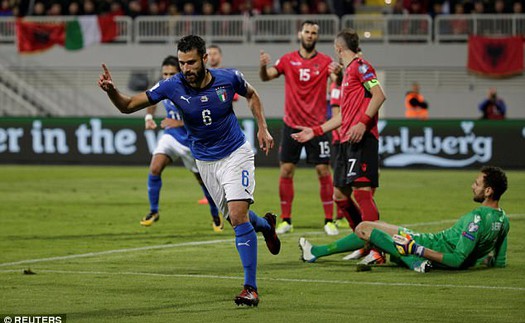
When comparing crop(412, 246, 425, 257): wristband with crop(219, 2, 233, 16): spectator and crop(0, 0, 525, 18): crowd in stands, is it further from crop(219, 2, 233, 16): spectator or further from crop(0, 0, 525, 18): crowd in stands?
crop(219, 2, 233, 16): spectator

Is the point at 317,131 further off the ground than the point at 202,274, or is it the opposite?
the point at 317,131

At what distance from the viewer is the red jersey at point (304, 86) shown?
14.2m

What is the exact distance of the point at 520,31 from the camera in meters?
30.5

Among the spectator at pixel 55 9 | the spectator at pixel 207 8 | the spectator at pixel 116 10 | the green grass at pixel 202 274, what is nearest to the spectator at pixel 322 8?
the spectator at pixel 207 8

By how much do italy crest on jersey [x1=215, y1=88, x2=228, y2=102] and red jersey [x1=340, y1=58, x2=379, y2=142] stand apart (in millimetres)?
2178

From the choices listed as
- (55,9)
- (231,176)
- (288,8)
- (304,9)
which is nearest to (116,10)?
(55,9)

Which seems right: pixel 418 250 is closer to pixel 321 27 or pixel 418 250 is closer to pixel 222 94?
pixel 222 94

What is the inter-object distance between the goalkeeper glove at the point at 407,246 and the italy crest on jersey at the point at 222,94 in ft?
6.94

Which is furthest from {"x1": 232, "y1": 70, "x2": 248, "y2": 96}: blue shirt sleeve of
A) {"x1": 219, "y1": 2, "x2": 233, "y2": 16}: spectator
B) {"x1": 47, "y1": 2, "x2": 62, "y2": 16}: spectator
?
{"x1": 47, "y1": 2, "x2": 62, "y2": 16}: spectator

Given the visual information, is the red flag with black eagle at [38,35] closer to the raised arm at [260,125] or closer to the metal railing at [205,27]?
the metal railing at [205,27]

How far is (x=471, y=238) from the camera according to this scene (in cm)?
984

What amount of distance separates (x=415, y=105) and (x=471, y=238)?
19.0 m

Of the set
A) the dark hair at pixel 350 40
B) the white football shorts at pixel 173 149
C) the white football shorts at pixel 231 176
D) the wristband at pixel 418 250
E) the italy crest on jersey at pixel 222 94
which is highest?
the dark hair at pixel 350 40

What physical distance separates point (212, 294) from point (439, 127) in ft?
55.7
